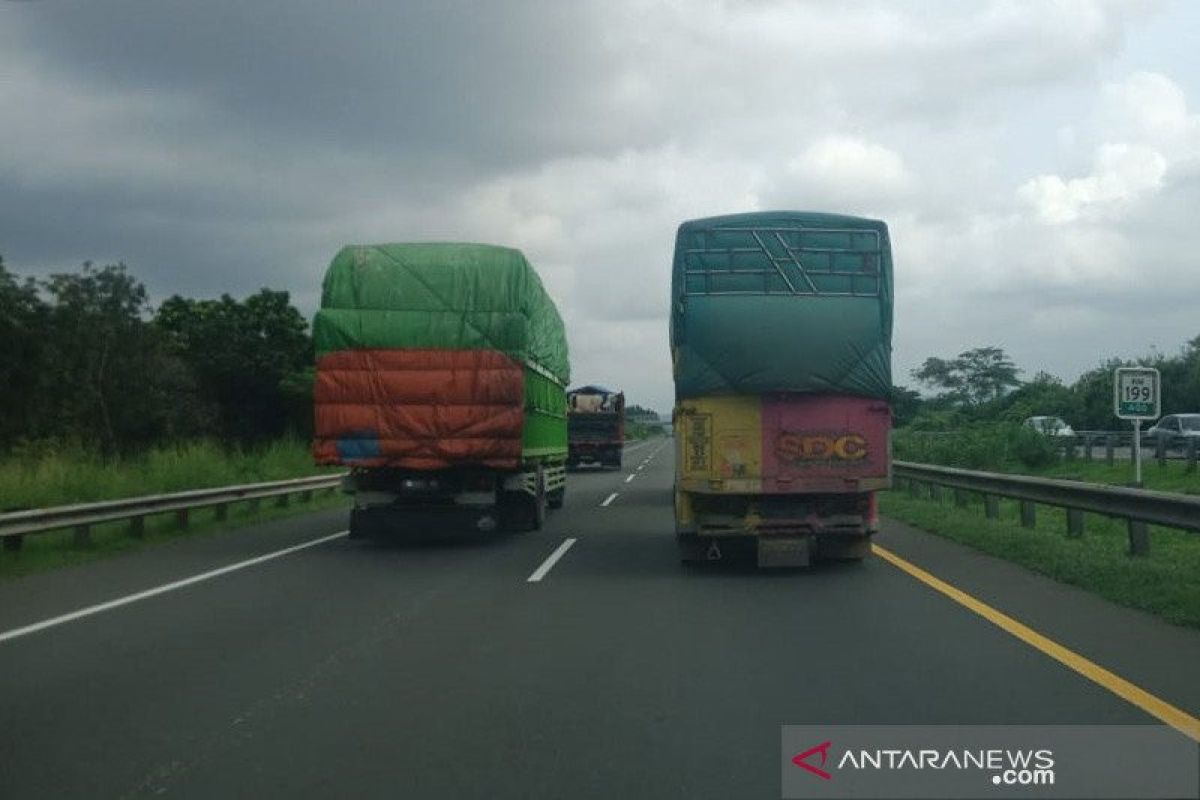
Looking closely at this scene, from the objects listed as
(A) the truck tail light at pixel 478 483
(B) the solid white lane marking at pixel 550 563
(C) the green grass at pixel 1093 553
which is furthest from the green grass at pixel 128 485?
(C) the green grass at pixel 1093 553

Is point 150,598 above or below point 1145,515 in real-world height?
below

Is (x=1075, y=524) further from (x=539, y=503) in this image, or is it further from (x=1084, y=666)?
(x=1084, y=666)

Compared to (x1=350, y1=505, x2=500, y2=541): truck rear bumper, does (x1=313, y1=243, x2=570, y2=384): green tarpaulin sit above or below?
above

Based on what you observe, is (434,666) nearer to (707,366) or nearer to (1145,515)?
(707,366)

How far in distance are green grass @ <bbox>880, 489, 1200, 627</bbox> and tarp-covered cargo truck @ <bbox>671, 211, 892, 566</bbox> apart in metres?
2.29

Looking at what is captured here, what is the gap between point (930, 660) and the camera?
363 inches

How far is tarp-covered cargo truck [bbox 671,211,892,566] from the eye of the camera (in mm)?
14133

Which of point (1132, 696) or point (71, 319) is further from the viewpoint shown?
point (71, 319)

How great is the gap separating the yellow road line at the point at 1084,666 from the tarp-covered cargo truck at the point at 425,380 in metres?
6.57

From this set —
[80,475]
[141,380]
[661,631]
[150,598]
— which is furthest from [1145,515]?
[141,380]

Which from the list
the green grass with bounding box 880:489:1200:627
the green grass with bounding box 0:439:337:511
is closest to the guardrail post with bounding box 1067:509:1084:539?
the green grass with bounding box 880:489:1200:627

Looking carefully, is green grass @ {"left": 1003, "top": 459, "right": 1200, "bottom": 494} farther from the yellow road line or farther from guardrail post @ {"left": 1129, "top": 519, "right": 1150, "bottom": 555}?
the yellow road line

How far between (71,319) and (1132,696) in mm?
46140

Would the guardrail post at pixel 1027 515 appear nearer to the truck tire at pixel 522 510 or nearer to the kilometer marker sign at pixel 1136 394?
the kilometer marker sign at pixel 1136 394
